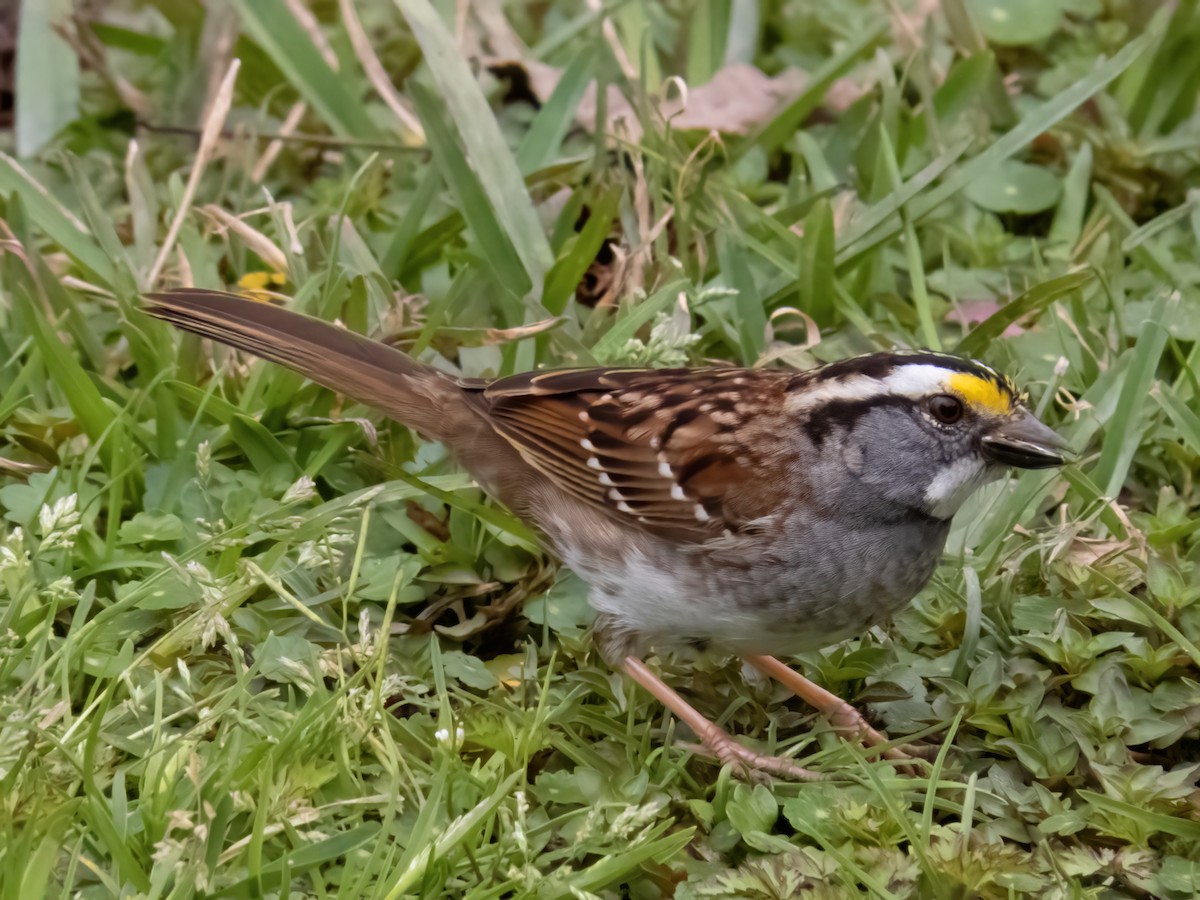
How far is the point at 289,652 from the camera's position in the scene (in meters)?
3.32

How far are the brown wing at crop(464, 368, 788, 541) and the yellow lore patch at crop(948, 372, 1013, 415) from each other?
43 centimetres

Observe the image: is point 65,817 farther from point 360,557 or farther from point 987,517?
point 987,517

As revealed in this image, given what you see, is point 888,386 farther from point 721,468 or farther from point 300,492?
point 300,492

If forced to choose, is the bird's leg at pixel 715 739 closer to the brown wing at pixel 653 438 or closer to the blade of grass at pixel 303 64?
the brown wing at pixel 653 438

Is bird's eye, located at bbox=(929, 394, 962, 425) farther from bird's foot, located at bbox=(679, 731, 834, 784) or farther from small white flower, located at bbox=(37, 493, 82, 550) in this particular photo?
small white flower, located at bbox=(37, 493, 82, 550)

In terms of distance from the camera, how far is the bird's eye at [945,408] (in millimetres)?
3188

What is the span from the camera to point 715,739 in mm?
3262

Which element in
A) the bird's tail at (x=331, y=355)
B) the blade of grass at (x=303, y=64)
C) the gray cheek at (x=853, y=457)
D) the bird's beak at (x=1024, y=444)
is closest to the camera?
the bird's beak at (x=1024, y=444)

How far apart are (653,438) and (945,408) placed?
697mm

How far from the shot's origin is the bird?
3.19m

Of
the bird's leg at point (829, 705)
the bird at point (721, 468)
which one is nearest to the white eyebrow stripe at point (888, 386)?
the bird at point (721, 468)

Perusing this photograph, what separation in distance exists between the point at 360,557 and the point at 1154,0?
3.90 meters

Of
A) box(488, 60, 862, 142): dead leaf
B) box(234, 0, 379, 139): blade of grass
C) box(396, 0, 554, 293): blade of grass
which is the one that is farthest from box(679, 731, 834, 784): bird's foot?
box(234, 0, 379, 139): blade of grass

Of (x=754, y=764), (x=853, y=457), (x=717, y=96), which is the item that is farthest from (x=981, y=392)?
(x=717, y=96)
